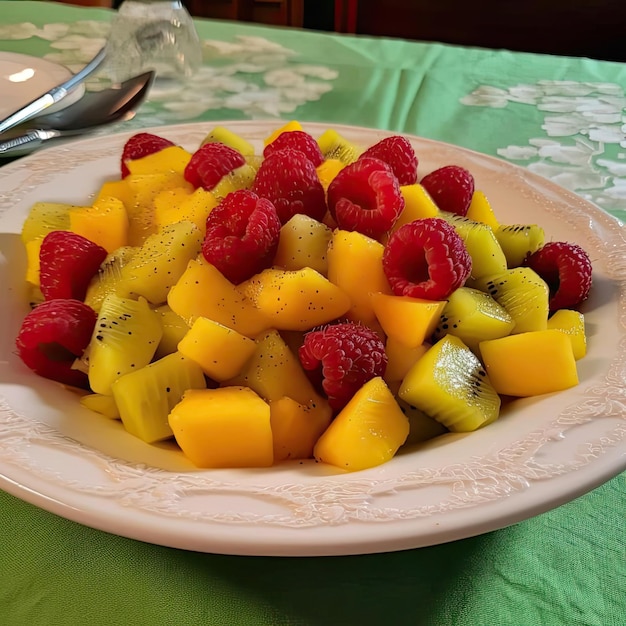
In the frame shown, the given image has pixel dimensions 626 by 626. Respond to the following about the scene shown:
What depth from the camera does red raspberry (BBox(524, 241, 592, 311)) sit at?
1.09 m

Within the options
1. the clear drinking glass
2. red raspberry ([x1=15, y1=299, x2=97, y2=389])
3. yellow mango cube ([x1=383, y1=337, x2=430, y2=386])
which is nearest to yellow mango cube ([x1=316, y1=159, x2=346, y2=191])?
yellow mango cube ([x1=383, y1=337, x2=430, y2=386])

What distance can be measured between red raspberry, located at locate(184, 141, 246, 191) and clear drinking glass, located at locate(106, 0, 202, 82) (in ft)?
3.09

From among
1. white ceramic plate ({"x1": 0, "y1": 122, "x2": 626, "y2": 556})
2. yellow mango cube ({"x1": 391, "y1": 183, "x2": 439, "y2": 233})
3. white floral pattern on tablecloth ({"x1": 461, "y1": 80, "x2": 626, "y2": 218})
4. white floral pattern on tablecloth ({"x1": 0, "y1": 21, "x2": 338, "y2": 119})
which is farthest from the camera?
white floral pattern on tablecloth ({"x1": 0, "y1": 21, "x2": 338, "y2": 119})

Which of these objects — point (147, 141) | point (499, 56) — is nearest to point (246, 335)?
point (147, 141)

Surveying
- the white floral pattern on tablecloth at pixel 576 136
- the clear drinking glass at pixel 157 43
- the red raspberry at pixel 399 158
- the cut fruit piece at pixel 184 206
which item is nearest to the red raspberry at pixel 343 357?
the cut fruit piece at pixel 184 206

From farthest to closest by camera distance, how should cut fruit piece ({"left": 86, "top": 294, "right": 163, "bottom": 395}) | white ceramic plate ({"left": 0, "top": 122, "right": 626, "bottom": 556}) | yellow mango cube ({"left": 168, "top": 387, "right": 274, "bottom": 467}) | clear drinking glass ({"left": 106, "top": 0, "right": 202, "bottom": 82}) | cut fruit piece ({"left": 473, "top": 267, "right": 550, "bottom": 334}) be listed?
clear drinking glass ({"left": 106, "top": 0, "right": 202, "bottom": 82})
cut fruit piece ({"left": 473, "top": 267, "right": 550, "bottom": 334})
cut fruit piece ({"left": 86, "top": 294, "right": 163, "bottom": 395})
yellow mango cube ({"left": 168, "top": 387, "right": 274, "bottom": 467})
white ceramic plate ({"left": 0, "top": 122, "right": 626, "bottom": 556})

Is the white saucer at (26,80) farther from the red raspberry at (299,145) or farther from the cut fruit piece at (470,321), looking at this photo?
the cut fruit piece at (470,321)

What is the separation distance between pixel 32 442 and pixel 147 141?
0.78m

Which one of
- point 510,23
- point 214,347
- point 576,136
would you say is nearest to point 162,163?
point 214,347

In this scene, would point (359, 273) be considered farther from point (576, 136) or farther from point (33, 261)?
point (576, 136)

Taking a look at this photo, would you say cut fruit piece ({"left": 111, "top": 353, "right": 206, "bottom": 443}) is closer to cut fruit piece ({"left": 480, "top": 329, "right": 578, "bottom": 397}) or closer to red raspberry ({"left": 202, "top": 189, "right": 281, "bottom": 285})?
red raspberry ({"left": 202, "top": 189, "right": 281, "bottom": 285})

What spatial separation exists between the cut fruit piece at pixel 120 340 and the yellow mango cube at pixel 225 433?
0.42 ft

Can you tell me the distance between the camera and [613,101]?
2.08 meters

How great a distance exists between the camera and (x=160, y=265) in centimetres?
104
